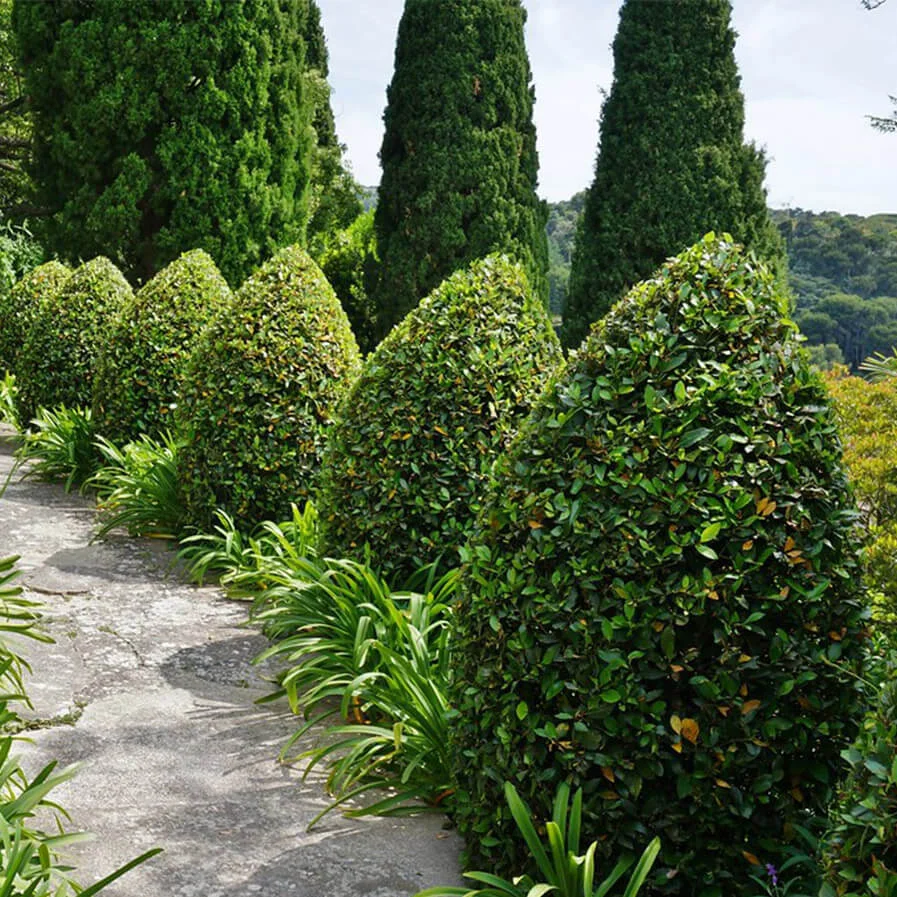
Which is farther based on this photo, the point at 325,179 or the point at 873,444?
the point at 325,179

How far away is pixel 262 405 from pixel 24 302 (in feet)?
20.4

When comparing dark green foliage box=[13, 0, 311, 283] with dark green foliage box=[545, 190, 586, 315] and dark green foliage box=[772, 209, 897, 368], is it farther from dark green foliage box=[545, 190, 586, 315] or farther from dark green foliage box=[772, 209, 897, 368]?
dark green foliage box=[545, 190, 586, 315]

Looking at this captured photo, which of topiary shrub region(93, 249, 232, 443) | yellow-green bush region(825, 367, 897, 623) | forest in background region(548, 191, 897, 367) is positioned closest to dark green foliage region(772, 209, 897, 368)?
forest in background region(548, 191, 897, 367)

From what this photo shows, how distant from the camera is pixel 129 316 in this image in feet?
25.5

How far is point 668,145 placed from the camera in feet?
48.0

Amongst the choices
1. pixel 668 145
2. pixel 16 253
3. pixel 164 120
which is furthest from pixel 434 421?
pixel 668 145

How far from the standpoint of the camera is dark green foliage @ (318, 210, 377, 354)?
1565cm

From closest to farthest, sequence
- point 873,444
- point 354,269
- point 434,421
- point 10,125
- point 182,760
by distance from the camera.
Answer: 1. point 182,760
2. point 434,421
3. point 873,444
4. point 354,269
5. point 10,125

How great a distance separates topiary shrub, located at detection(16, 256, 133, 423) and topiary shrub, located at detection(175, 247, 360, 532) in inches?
136

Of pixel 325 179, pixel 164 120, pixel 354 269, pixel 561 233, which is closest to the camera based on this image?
pixel 164 120

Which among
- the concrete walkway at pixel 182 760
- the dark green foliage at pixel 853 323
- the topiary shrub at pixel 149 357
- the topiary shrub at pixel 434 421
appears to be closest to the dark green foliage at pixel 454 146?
the topiary shrub at pixel 149 357

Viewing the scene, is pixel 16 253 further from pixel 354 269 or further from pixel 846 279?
pixel 846 279

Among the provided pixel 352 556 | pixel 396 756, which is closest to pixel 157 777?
pixel 396 756

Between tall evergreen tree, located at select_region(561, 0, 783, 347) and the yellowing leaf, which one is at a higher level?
tall evergreen tree, located at select_region(561, 0, 783, 347)
